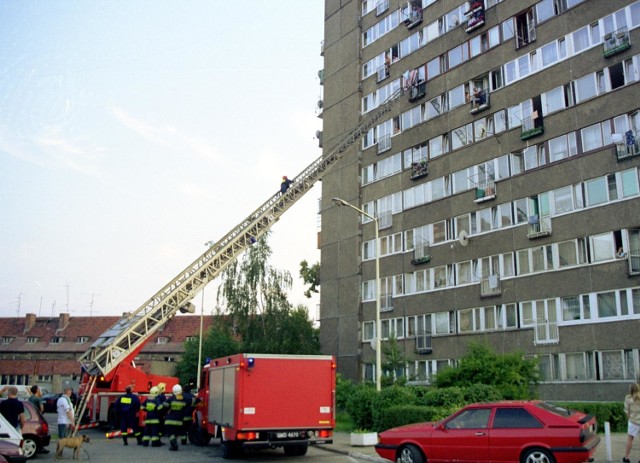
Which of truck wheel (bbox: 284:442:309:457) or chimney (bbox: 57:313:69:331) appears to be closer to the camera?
truck wheel (bbox: 284:442:309:457)

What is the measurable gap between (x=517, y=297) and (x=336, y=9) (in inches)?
1039

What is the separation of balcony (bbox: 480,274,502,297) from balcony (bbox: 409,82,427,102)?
38.8 ft

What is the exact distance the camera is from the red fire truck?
15289 millimetres

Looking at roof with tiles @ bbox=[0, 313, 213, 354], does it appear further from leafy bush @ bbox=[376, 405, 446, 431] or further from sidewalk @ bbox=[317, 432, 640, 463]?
sidewalk @ bbox=[317, 432, 640, 463]

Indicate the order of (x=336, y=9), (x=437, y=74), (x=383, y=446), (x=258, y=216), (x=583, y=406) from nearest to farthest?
(x=383, y=446), (x=583, y=406), (x=258, y=216), (x=437, y=74), (x=336, y=9)

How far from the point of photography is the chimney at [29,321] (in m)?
86.5

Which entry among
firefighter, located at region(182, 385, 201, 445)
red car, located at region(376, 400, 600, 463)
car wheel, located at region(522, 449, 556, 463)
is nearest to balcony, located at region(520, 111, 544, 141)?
red car, located at region(376, 400, 600, 463)

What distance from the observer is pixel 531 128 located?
29.5 meters

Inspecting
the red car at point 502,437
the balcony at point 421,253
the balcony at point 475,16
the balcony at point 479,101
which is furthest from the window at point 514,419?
the balcony at point 475,16

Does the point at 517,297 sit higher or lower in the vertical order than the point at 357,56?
lower

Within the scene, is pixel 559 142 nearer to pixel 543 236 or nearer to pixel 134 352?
pixel 543 236

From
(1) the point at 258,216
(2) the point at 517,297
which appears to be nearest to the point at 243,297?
(1) the point at 258,216

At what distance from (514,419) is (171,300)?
16.3 meters

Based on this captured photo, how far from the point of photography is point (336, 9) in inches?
1801
